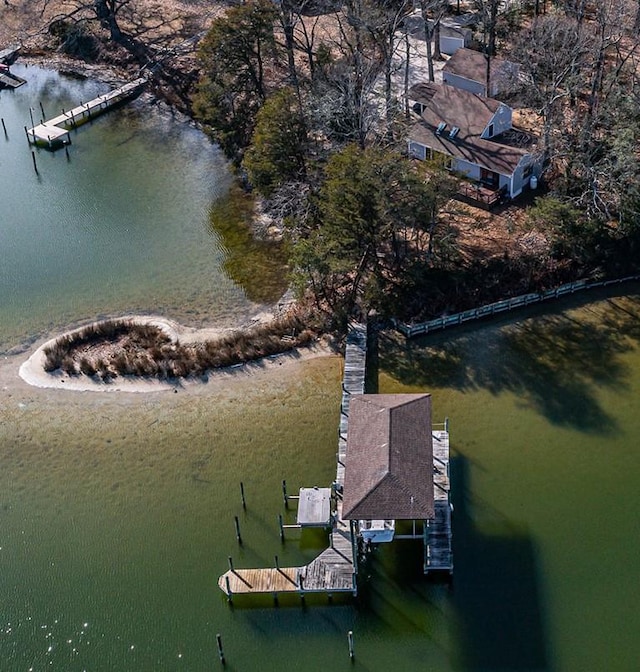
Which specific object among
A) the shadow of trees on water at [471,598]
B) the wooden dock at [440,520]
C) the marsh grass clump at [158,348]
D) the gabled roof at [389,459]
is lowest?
the shadow of trees on water at [471,598]

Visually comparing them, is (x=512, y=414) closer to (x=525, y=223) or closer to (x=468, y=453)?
(x=468, y=453)

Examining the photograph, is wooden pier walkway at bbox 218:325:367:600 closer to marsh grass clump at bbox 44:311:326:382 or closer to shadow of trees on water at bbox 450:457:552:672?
shadow of trees on water at bbox 450:457:552:672

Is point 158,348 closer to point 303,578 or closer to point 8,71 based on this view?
point 303,578

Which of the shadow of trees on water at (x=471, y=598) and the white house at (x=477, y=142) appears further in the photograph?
the white house at (x=477, y=142)

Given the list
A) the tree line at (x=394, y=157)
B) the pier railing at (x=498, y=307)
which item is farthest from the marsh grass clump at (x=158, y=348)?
the pier railing at (x=498, y=307)

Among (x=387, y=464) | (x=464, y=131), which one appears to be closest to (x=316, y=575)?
(x=387, y=464)

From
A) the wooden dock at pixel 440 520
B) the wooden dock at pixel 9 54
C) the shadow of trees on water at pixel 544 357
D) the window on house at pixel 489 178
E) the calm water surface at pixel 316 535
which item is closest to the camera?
the calm water surface at pixel 316 535

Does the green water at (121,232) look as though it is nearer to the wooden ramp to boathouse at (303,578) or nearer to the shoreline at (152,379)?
the shoreline at (152,379)
